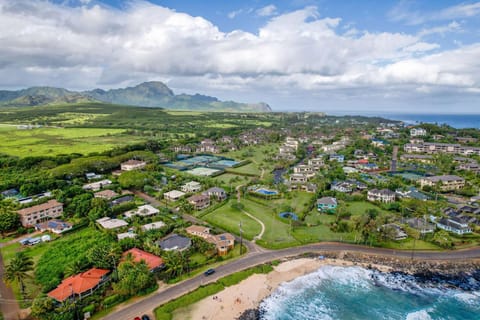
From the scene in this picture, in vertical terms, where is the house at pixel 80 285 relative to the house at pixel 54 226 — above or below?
above

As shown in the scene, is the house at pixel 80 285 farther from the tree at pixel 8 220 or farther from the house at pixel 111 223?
the tree at pixel 8 220

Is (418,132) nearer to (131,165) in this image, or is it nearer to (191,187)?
(191,187)

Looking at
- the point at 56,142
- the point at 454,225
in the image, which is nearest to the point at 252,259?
the point at 454,225

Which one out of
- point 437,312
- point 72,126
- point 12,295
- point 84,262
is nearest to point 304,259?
point 437,312

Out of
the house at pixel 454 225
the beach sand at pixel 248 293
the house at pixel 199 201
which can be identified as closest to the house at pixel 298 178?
the house at pixel 199 201

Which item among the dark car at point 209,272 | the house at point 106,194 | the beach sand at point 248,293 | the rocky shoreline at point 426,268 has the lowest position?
the beach sand at point 248,293

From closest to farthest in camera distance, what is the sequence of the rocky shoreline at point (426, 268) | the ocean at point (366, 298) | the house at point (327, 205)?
the ocean at point (366, 298) < the rocky shoreline at point (426, 268) < the house at point (327, 205)

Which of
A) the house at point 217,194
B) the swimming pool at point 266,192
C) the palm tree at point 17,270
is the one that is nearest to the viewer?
the palm tree at point 17,270
